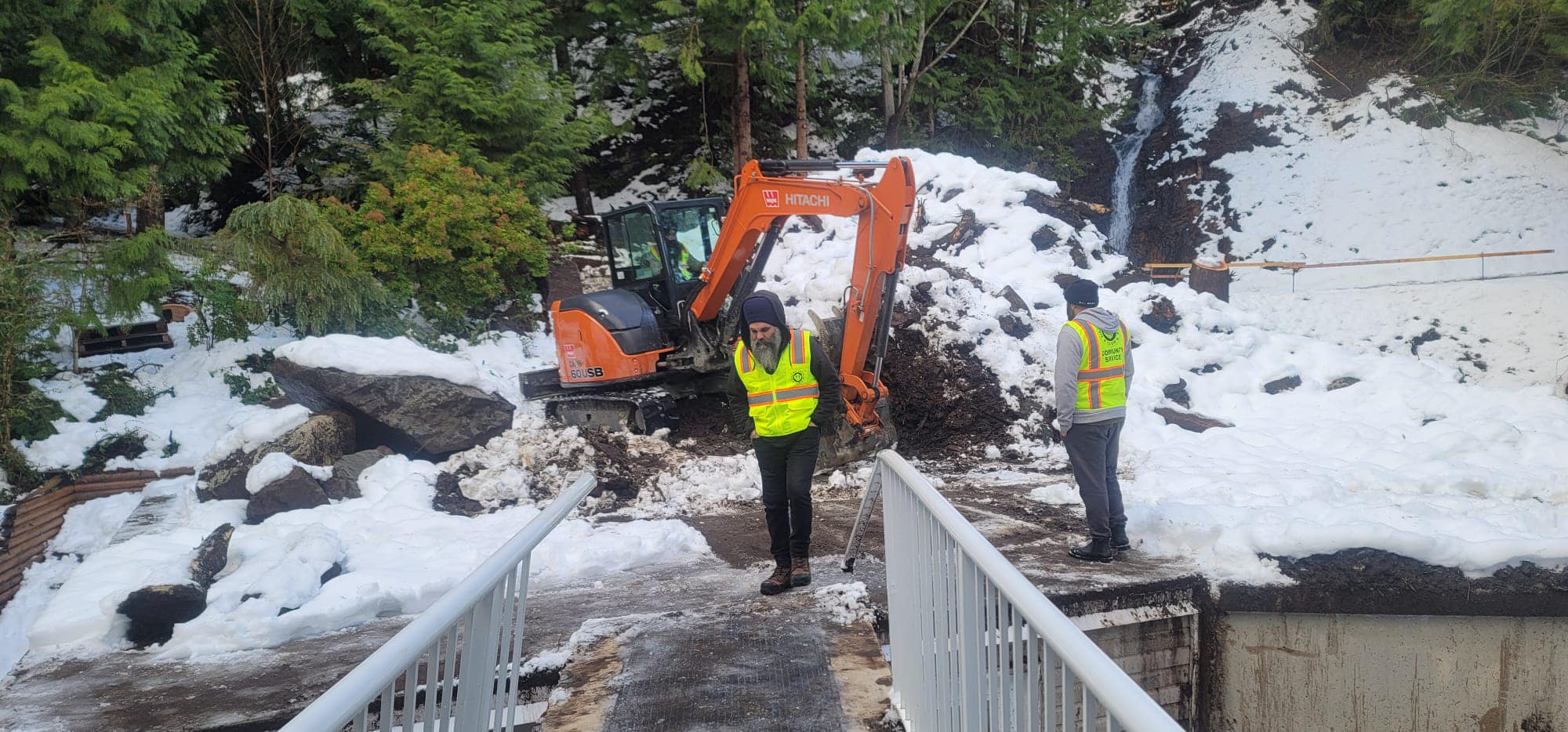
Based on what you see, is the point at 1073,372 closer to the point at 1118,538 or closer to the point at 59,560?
the point at 1118,538

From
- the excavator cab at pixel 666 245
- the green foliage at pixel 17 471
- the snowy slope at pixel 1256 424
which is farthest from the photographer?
the excavator cab at pixel 666 245

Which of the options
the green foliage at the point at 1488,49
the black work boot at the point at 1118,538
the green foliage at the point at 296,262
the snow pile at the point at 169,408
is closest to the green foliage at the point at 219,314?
the snow pile at the point at 169,408

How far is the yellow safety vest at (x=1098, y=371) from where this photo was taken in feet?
17.4

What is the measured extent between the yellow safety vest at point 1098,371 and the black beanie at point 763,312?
1.85 metres

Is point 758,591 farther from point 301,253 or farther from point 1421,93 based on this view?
point 1421,93

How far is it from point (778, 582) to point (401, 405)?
5.13 m

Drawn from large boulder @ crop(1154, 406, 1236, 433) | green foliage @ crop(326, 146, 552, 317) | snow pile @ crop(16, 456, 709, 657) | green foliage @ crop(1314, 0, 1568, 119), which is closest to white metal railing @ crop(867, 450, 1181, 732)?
snow pile @ crop(16, 456, 709, 657)

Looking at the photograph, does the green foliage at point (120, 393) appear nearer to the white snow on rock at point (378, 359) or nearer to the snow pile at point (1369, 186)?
the white snow on rock at point (378, 359)

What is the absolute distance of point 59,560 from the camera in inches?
300

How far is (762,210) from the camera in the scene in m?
8.08

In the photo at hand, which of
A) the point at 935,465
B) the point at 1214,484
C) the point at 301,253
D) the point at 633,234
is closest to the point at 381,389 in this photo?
the point at 633,234

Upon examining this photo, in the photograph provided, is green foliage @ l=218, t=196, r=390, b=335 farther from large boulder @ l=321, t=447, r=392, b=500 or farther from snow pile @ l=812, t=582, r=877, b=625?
snow pile @ l=812, t=582, r=877, b=625

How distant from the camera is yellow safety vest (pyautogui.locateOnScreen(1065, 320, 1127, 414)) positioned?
17.4 ft

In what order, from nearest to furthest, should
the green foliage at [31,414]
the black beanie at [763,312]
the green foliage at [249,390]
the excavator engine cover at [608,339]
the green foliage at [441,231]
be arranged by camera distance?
the black beanie at [763,312] < the green foliage at [31,414] < the excavator engine cover at [608,339] < the green foliage at [249,390] < the green foliage at [441,231]
